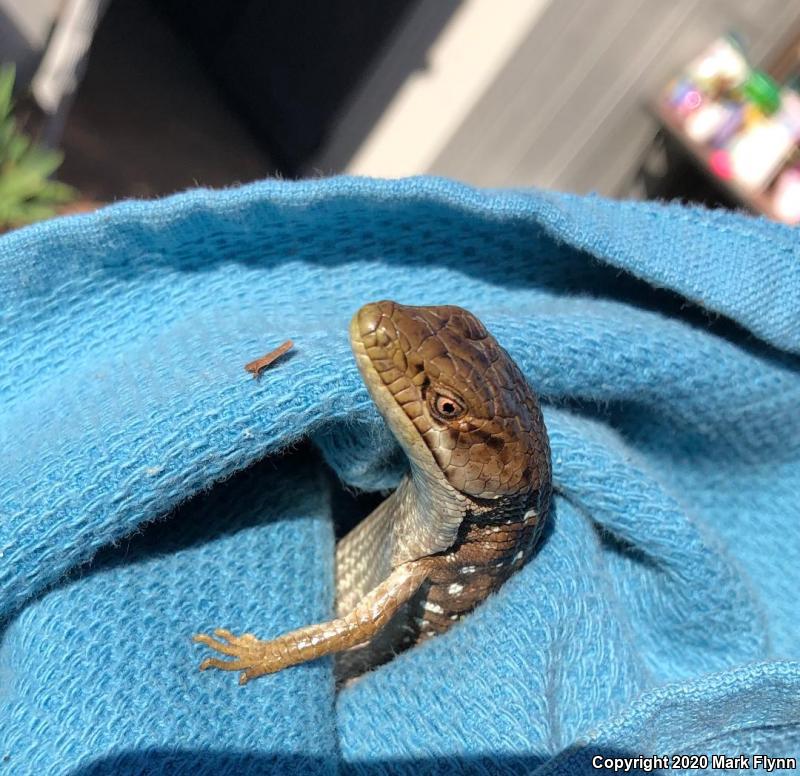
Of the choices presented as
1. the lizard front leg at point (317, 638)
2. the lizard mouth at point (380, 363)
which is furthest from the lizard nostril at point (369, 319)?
the lizard front leg at point (317, 638)

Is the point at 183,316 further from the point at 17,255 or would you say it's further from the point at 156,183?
the point at 156,183

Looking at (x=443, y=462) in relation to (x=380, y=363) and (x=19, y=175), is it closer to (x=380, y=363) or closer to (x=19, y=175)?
(x=380, y=363)

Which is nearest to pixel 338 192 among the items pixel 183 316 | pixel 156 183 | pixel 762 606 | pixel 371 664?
pixel 183 316

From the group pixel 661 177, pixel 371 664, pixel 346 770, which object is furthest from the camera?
pixel 661 177

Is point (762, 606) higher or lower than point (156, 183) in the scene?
higher

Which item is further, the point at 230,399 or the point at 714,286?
the point at 714,286

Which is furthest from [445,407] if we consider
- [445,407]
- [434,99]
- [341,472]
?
[434,99]

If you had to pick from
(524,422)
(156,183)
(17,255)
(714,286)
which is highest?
(714,286)

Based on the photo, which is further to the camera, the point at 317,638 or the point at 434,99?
the point at 434,99
